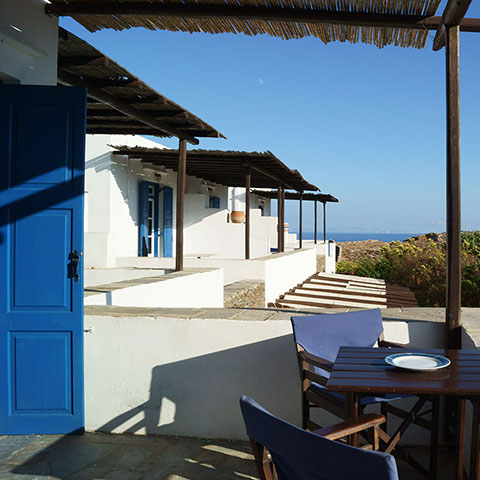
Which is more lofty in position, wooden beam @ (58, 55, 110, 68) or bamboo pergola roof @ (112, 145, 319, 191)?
bamboo pergola roof @ (112, 145, 319, 191)

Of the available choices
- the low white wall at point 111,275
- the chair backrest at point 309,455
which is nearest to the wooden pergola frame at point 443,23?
the chair backrest at point 309,455

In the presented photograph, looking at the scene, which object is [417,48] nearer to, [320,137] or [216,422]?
[216,422]

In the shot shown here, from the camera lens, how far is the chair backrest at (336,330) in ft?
10.1

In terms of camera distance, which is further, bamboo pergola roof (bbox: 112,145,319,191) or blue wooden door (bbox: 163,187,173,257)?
blue wooden door (bbox: 163,187,173,257)

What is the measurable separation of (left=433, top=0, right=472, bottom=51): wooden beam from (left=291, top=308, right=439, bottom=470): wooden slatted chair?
5.80 ft

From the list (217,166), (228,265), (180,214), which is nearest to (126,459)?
(180,214)

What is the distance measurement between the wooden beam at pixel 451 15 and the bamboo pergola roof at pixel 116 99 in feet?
9.23

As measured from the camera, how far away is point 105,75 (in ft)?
16.5

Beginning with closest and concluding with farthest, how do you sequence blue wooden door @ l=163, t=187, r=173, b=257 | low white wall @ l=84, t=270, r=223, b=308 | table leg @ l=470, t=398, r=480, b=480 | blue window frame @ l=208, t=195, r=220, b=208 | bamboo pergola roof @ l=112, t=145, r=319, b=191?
table leg @ l=470, t=398, r=480, b=480 < low white wall @ l=84, t=270, r=223, b=308 < bamboo pergola roof @ l=112, t=145, r=319, b=191 < blue wooden door @ l=163, t=187, r=173, b=257 < blue window frame @ l=208, t=195, r=220, b=208

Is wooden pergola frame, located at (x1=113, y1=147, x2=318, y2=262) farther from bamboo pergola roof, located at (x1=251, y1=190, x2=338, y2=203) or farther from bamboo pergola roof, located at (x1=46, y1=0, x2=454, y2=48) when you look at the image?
bamboo pergola roof, located at (x1=251, y1=190, x2=338, y2=203)

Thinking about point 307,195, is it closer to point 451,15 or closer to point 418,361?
point 451,15

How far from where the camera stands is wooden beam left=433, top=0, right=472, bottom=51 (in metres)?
2.92

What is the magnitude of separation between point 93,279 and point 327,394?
653cm

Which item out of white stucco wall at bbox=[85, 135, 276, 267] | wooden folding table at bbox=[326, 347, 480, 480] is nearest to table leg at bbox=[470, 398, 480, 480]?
wooden folding table at bbox=[326, 347, 480, 480]
